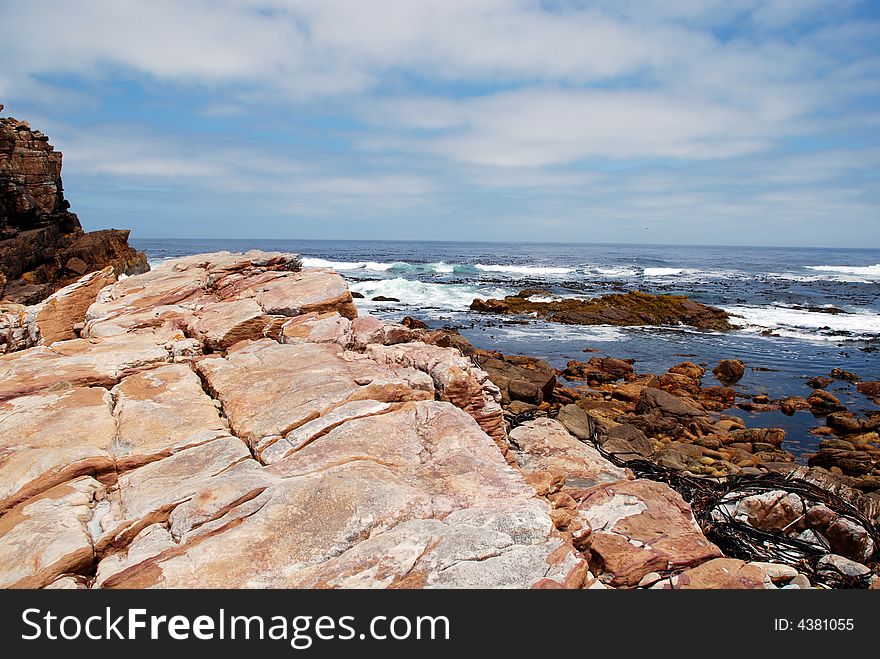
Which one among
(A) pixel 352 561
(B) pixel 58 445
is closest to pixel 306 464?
(A) pixel 352 561

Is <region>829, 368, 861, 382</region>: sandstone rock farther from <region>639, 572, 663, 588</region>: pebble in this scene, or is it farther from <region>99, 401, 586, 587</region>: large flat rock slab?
<region>99, 401, 586, 587</region>: large flat rock slab

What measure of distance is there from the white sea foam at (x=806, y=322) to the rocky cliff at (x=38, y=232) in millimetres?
38962

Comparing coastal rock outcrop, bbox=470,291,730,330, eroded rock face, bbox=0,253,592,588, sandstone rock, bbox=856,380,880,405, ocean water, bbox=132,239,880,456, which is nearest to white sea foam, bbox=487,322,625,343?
ocean water, bbox=132,239,880,456

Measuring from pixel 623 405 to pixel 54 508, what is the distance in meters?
15.4

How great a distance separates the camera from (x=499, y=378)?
16.4 meters

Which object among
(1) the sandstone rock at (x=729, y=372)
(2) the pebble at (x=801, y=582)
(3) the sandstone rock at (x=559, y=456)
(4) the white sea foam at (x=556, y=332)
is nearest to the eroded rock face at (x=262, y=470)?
(3) the sandstone rock at (x=559, y=456)

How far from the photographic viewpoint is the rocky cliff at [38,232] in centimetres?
2808

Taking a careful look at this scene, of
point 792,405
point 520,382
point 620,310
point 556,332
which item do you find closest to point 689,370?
point 792,405

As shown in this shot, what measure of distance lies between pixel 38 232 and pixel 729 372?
123ft

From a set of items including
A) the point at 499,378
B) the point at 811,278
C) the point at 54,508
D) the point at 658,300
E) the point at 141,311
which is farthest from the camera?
the point at 811,278

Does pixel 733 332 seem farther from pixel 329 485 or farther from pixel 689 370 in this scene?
pixel 329 485
